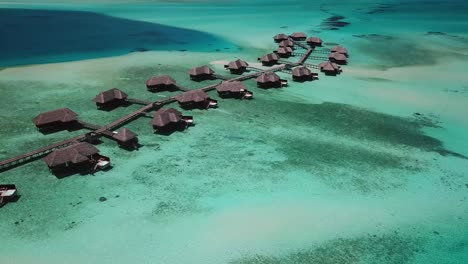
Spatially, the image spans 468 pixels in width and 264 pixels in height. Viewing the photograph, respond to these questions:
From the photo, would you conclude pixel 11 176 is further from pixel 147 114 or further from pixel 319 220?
pixel 319 220

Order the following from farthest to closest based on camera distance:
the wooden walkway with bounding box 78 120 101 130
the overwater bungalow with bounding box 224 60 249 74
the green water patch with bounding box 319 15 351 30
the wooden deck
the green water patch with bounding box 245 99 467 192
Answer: the green water patch with bounding box 319 15 351 30
the wooden deck
the overwater bungalow with bounding box 224 60 249 74
the wooden walkway with bounding box 78 120 101 130
the green water patch with bounding box 245 99 467 192

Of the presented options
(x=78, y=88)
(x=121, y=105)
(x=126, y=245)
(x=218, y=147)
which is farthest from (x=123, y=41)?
(x=126, y=245)

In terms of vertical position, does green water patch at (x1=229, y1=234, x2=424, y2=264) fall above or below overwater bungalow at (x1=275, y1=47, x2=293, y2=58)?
below

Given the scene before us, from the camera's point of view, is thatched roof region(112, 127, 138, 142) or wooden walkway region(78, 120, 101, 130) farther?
wooden walkway region(78, 120, 101, 130)

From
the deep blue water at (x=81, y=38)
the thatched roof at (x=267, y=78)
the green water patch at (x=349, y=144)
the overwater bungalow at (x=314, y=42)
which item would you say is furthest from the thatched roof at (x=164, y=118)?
the overwater bungalow at (x=314, y=42)

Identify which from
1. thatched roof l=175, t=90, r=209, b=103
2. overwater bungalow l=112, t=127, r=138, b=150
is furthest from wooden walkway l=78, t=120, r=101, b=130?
thatched roof l=175, t=90, r=209, b=103

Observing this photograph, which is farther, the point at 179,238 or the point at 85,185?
the point at 85,185

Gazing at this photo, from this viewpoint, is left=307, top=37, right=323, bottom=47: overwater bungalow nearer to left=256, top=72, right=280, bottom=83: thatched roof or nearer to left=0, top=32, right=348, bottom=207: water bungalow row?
left=0, top=32, right=348, bottom=207: water bungalow row

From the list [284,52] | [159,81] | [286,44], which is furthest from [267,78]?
[286,44]
